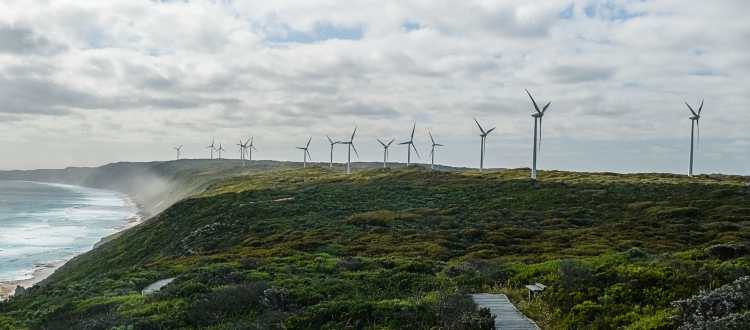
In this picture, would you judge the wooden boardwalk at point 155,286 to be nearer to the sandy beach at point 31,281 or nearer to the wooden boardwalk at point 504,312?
the wooden boardwalk at point 504,312

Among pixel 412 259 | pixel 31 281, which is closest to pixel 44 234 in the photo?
pixel 31 281

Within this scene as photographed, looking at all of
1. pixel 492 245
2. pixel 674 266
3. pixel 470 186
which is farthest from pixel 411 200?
pixel 674 266

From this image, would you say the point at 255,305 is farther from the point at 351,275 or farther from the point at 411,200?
the point at 411,200

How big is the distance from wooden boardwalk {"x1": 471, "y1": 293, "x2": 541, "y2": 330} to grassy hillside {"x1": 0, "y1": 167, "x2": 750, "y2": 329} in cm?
47

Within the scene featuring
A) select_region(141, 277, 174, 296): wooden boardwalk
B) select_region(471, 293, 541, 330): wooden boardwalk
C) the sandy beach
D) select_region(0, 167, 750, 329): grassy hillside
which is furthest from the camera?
the sandy beach

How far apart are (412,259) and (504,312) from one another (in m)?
10.9

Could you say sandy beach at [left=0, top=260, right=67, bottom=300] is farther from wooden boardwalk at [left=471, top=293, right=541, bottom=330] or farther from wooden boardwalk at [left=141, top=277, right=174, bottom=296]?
wooden boardwalk at [left=471, top=293, right=541, bottom=330]

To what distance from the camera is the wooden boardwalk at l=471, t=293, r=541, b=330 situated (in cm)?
1377

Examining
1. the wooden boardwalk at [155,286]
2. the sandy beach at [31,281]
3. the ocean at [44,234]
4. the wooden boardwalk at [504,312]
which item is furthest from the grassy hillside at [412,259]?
the ocean at [44,234]

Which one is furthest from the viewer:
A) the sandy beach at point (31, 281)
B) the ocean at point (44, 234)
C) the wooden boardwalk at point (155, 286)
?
the ocean at point (44, 234)

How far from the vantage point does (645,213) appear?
148ft

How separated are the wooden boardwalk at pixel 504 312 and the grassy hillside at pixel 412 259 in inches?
18.4

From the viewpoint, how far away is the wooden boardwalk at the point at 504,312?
13.8 meters

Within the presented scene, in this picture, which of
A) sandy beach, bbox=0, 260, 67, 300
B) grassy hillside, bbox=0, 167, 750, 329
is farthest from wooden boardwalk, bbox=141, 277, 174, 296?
sandy beach, bbox=0, 260, 67, 300
